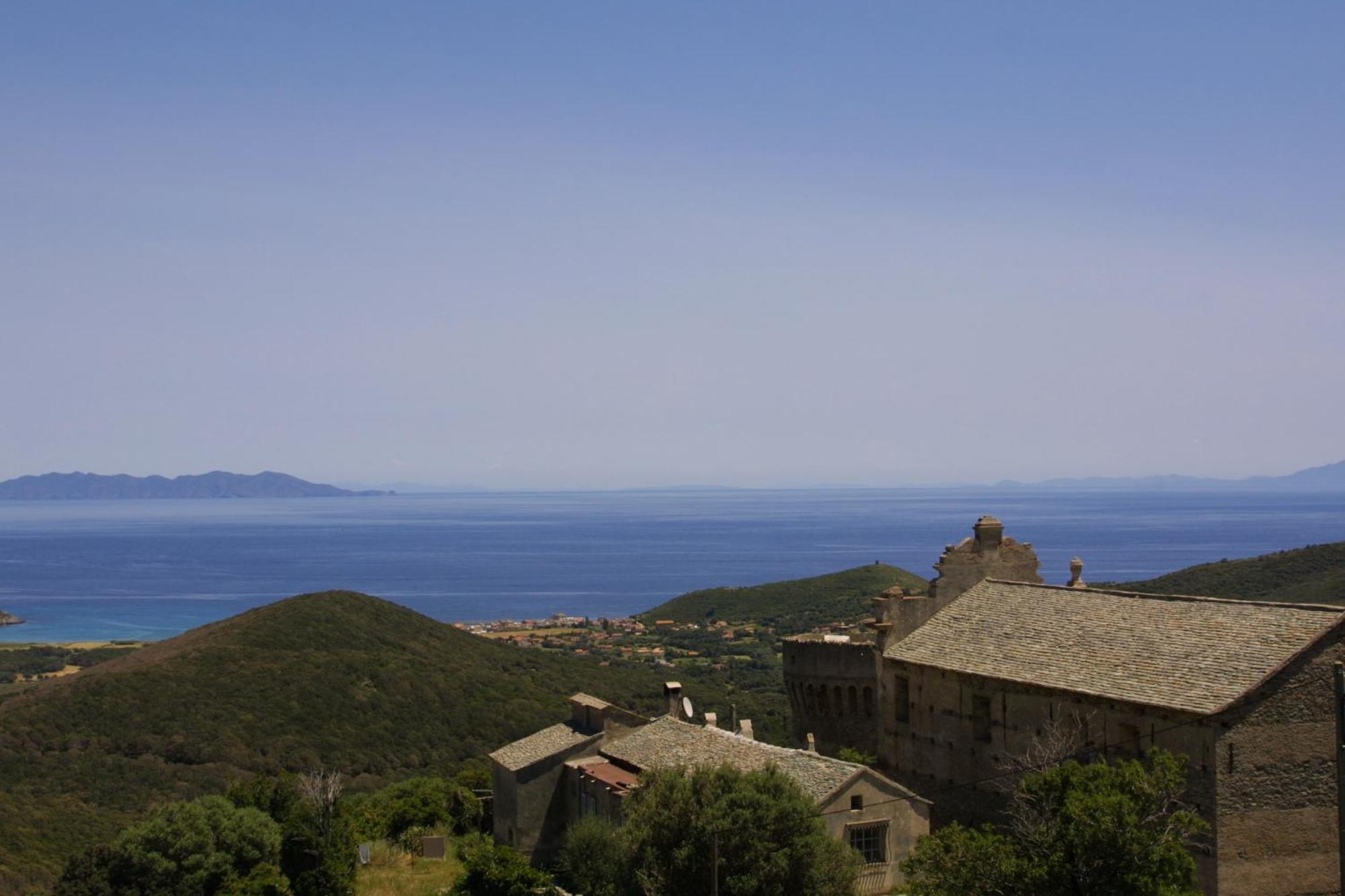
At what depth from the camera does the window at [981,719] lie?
2714cm

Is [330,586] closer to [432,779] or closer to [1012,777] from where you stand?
[432,779]

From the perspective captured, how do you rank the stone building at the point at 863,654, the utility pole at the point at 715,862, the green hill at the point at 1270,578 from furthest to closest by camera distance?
the green hill at the point at 1270,578 < the stone building at the point at 863,654 < the utility pole at the point at 715,862

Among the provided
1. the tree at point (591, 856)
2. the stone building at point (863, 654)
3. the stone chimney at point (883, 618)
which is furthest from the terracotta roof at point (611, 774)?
the stone chimney at point (883, 618)

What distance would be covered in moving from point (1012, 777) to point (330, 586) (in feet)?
599

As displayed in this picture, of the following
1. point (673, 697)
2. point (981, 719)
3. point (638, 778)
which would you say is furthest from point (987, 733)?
point (673, 697)

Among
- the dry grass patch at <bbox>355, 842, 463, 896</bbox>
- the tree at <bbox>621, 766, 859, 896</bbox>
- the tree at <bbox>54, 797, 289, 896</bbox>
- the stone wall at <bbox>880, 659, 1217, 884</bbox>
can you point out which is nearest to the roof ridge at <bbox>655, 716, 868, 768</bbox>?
the stone wall at <bbox>880, 659, 1217, 884</bbox>

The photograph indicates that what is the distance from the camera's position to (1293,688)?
21.2m

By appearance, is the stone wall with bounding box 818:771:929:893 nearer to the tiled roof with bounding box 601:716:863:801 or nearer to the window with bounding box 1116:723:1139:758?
the tiled roof with bounding box 601:716:863:801

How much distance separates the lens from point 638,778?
28.5 metres

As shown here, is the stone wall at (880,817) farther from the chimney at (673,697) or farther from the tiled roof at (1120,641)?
the chimney at (673,697)

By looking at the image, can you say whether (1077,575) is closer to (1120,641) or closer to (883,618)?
(883,618)

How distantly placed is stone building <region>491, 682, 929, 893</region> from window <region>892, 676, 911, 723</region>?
1847 mm

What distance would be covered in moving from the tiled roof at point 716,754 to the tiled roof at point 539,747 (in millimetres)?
987

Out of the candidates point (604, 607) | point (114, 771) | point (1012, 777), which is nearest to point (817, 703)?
point (1012, 777)
